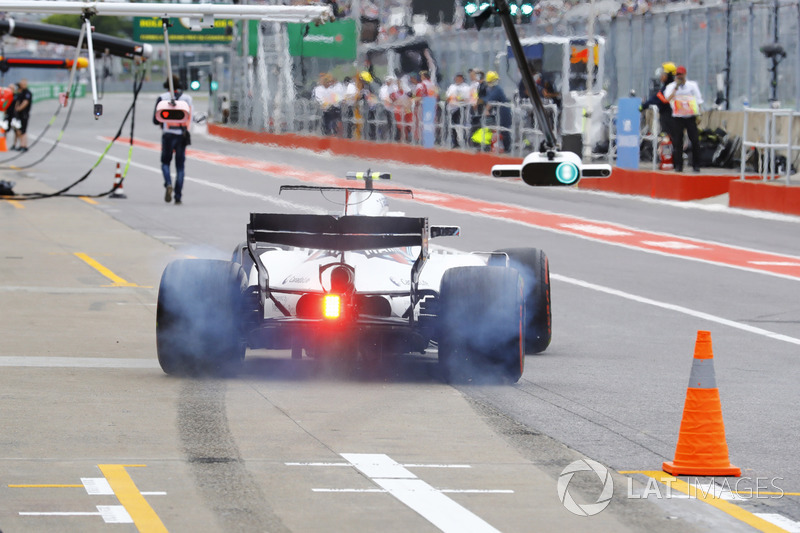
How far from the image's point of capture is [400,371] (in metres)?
10.5

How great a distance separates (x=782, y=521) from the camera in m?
6.54

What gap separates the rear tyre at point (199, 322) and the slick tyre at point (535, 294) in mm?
2194

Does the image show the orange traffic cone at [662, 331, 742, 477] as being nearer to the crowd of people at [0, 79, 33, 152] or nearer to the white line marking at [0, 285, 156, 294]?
the white line marking at [0, 285, 156, 294]

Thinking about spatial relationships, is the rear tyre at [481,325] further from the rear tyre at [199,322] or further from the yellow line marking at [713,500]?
A: the yellow line marking at [713,500]

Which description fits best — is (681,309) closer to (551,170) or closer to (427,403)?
(551,170)

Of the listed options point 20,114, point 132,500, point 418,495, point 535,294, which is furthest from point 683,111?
point 20,114

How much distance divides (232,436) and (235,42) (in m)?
56.3

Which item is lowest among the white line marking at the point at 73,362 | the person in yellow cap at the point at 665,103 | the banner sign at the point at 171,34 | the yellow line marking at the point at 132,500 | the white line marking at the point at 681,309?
the white line marking at the point at 681,309

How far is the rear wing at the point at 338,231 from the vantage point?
10.2m

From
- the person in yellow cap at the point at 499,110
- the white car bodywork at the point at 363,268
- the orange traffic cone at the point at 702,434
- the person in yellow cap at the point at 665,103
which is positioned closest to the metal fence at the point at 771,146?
the person in yellow cap at the point at 665,103

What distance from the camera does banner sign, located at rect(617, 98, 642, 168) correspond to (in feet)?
96.8

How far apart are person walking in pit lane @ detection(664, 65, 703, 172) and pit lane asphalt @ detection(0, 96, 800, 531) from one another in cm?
959

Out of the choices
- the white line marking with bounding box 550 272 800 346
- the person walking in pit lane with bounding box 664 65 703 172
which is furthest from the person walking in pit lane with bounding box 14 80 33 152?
the white line marking with bounding box 550 272 800 346

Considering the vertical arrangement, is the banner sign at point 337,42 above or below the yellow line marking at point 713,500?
above
